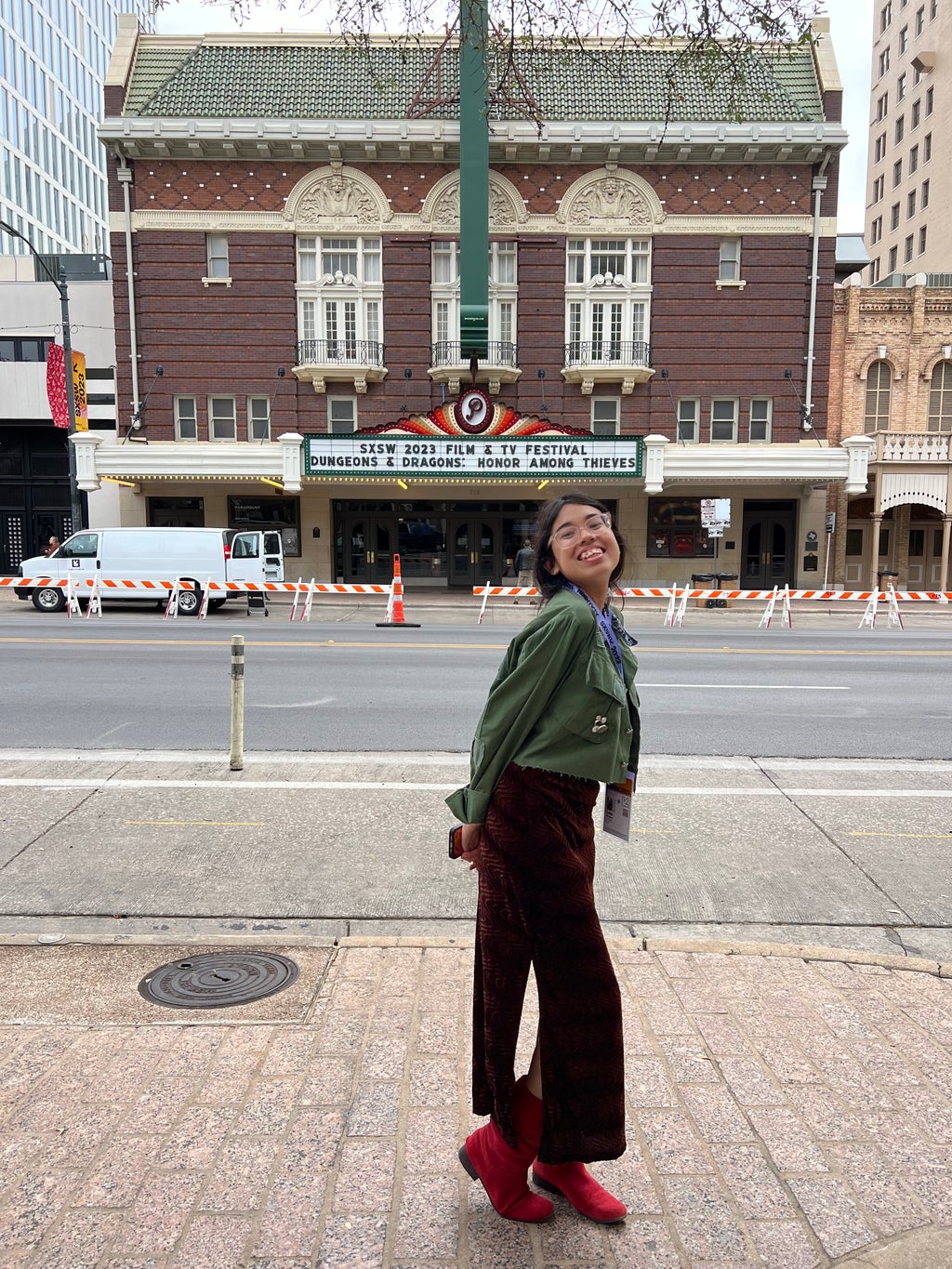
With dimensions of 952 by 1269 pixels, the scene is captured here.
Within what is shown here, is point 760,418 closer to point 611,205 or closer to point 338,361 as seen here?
point 611,205

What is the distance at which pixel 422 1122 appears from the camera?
9.60ft

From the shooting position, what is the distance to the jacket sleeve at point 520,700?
2.48 m

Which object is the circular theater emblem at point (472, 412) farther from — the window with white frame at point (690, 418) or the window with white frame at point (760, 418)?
the window with white frame at point (760, 418)

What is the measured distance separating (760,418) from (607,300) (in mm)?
5984

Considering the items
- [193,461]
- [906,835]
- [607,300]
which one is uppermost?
[607,300]

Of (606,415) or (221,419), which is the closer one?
(606,415)

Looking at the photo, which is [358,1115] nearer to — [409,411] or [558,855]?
[558,855]

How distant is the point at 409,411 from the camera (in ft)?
93.9

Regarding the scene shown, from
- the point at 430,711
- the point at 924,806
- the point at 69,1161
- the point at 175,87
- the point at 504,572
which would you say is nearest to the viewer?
the point at 69,1161

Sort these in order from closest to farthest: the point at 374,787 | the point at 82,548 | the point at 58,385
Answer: the point at 374,787, the point at 82,548, the point at 58,385

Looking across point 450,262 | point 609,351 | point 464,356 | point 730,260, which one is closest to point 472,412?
point 464,356

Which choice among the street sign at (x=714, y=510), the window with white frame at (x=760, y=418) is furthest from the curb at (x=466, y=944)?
the window with white frame at (x=760, y=418)

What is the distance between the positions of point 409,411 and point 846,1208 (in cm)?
2756

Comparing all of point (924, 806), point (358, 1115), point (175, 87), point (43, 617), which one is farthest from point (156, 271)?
point (358, 1115)
